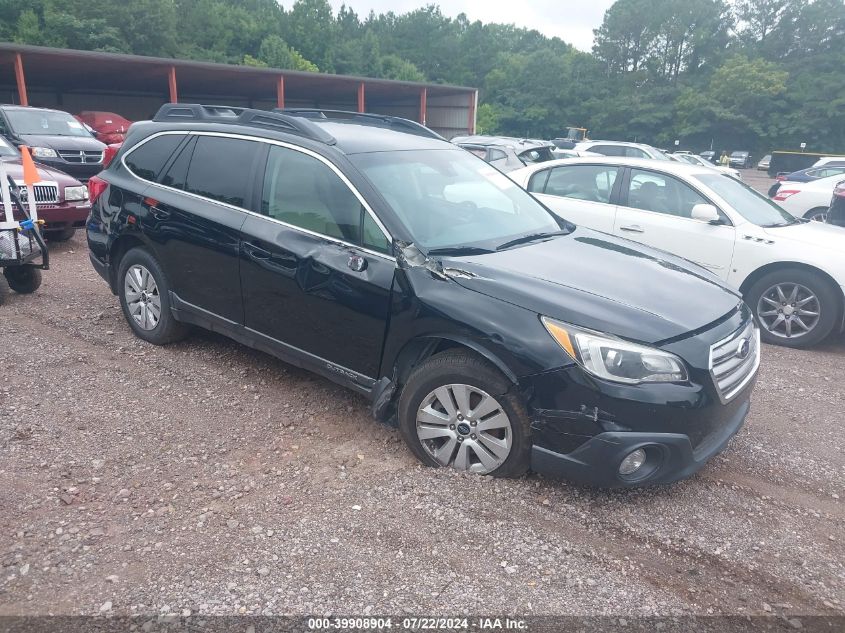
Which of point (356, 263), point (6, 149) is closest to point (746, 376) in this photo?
point (356, 263)

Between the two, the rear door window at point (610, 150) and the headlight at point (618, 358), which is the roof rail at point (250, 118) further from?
the rear door window at point (610, 150)

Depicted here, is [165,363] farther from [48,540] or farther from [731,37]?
[731,37]

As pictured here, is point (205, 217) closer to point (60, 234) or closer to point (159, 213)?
point (159, 213)

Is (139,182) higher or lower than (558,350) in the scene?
higher

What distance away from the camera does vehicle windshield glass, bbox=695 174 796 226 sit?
6.53m

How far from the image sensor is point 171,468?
3607 millimetres

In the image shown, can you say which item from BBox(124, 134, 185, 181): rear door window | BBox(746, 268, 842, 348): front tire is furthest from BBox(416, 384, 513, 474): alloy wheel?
BBox(746, 268, 842, 348): front tire

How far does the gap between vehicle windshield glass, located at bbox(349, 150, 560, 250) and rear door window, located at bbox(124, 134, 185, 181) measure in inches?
71.3

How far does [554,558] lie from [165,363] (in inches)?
130

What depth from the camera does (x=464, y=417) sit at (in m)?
3.43

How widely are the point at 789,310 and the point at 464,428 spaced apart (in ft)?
13.9

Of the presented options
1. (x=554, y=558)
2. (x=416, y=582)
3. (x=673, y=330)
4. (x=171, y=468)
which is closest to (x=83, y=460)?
(x=171, y=468)

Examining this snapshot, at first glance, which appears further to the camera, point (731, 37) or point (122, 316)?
point (731, 37)

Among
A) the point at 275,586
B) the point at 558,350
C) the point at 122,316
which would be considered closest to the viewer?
the point at 275,586
